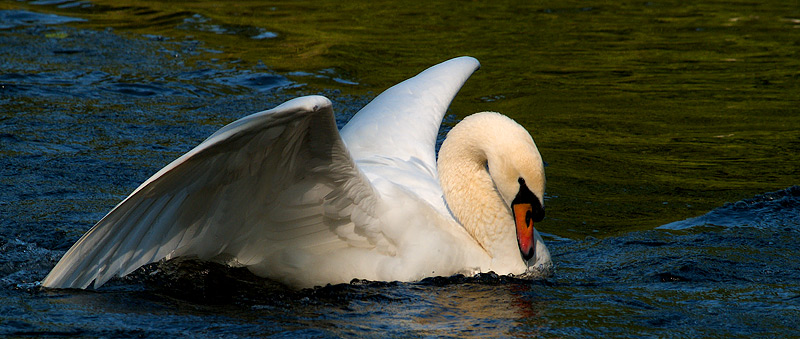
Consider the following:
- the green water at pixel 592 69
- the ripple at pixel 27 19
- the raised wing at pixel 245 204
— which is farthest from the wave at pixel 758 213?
the ripple at pixel 27 19

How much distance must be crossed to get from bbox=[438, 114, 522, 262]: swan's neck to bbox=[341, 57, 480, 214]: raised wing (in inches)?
8.6

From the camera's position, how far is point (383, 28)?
13.8m

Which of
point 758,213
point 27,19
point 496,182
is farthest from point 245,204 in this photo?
point 27,19

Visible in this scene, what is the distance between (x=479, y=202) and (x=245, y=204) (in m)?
1.32

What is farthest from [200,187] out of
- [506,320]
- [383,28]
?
[383,28]

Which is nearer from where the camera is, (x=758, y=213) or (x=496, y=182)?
(x=496, y=182)

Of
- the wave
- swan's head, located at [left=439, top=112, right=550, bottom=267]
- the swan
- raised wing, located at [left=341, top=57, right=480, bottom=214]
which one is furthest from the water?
raised wing, located at [left=341, top=57, right=480, bottom=214]

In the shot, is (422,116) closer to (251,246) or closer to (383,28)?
(251,246)

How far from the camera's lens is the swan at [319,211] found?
4.94 metres

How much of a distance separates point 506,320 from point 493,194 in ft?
2.94

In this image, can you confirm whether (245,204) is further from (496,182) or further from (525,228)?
(525,228)

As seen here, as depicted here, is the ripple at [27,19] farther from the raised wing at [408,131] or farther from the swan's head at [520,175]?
the swan's head at [520,175]

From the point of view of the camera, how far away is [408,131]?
722 cm

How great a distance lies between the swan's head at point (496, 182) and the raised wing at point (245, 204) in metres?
0.60
